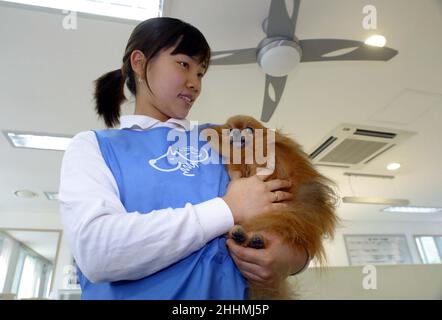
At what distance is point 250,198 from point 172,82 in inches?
16.8

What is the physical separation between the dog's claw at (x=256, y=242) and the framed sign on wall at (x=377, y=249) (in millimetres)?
7461

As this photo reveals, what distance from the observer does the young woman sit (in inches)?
20.2

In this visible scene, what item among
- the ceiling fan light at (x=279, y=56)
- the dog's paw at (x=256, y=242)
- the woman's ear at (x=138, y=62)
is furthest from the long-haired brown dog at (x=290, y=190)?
the ceiling fan light at (x=279, y=56)

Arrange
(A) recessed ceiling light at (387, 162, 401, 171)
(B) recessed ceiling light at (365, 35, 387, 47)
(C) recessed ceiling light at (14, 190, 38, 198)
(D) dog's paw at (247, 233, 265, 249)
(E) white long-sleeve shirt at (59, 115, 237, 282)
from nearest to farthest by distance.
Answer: (E) white long-sleeve shirt at (59, 115, 237, 282) < (D) dog's paw at (247, 233, 265, 249) < (B) recessed ceiling light at (365, 35, 387, 47) < (A) recessed ceiling light at (387, 162, 401, 171) < (C) recessed ceiling light at (14, 190, 38, 198)

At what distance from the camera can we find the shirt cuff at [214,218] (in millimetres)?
556

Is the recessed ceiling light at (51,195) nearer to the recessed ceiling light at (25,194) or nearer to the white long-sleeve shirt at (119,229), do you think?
the recessed ceiling light at (25,194)

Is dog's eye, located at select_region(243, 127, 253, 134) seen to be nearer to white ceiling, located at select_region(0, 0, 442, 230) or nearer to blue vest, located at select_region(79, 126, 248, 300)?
blue vest, located at select_region(79, 126, 248, 300)

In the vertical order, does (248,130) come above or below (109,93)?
below

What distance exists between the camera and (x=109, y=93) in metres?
1.05

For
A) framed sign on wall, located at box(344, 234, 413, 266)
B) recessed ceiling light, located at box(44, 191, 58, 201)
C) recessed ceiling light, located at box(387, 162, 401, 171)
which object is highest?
recessed ceiling light, located at box(387, 162, 401, 171)

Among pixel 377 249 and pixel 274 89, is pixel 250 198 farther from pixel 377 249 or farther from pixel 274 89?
pixel 377 249

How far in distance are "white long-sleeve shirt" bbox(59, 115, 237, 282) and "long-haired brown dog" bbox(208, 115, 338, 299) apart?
0.30ft
